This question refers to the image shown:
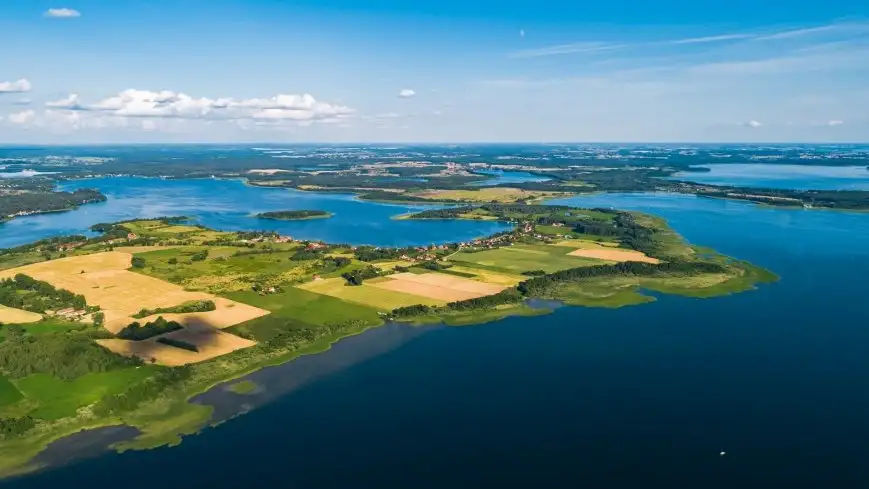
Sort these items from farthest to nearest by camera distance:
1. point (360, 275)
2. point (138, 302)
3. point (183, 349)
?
1. point (360, 275)
2. point (138, 302)
3. point (183, 349)

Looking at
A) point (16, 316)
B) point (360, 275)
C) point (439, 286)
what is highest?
point (360, 275)

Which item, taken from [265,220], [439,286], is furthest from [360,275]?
[265,220]

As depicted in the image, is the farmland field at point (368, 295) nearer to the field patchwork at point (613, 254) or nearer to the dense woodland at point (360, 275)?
the dense woodland at point (360, 275)

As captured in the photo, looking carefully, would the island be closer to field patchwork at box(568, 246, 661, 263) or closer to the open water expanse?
field patchwork at box(568, 246, 661, 263)

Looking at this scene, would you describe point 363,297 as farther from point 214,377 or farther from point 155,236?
point 155,236

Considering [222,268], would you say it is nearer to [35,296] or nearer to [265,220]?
[35,296]
